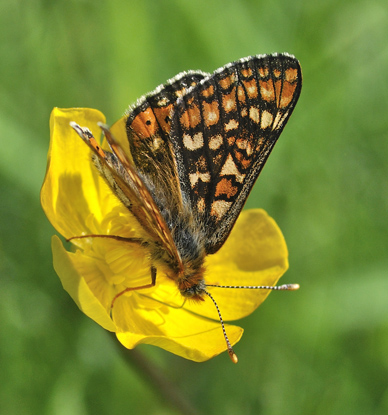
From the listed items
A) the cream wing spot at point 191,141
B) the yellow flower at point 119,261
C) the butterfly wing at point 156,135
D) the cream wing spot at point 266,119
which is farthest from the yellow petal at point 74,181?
the cream wing spot at point 266,119

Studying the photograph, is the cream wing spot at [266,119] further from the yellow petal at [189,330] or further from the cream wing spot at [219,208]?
the yellow petal at [189,330]

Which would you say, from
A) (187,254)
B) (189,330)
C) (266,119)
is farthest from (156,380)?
(266,119)

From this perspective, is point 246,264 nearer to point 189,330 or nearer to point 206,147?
point 189,330

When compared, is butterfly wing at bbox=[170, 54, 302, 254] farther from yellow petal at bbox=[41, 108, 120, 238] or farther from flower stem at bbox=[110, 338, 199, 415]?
flower stem at bbox=[110, 338, 199, 415]

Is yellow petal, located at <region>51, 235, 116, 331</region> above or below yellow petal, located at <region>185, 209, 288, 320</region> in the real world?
above

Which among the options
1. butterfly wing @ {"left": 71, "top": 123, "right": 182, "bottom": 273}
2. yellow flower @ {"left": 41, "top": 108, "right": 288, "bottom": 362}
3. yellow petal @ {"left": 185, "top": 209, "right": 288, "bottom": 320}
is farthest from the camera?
yellow petal @ {"left": 185, "top": 209, "right": 288, "bottom": 320}

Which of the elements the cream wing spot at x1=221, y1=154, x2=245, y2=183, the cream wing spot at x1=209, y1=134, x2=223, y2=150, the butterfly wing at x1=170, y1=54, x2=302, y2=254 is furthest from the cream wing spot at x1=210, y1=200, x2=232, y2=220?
the cream wing spot at x1=209, y1=134, x2=223, y2=150

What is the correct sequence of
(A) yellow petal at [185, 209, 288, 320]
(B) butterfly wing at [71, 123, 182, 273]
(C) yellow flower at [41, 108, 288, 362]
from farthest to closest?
(A) yellow petal at [185, 209, 288, 320] → (C) yellow flower at [41, 108, 288, 362] → (B) butterfly wing at [71, 123, 182, 273]
